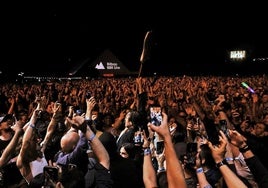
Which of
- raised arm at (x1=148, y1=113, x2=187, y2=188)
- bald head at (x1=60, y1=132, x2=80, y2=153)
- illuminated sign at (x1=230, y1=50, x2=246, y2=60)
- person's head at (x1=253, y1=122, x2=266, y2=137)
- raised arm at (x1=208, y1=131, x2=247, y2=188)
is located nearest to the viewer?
raised arm at (x1=148, y1=113, x2=187, y2=188)

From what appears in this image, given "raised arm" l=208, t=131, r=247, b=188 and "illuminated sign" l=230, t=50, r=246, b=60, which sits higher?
"illuminated sign" l=230, t=50, r=246, b=60

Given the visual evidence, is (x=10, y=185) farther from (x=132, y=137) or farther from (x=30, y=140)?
(x=132, y=137)

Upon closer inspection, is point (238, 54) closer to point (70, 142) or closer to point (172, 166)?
point (70, 142)

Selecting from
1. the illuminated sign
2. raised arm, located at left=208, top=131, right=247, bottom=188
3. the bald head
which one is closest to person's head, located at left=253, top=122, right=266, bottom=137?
raised arm, located at left=208, top=131, right=247, bottom=188

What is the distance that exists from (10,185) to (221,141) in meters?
2.34

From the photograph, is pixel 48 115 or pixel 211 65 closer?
pixel 48 115

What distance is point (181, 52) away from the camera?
66.1 metres

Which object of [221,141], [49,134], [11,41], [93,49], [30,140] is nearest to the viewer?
[221,141]

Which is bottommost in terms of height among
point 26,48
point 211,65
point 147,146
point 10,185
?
point 10,185

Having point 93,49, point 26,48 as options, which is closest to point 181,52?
point 93,49

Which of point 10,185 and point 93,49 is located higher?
point 93,49

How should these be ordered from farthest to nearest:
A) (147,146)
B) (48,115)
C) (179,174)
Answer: (48,115) → (147,146) → (179,174)

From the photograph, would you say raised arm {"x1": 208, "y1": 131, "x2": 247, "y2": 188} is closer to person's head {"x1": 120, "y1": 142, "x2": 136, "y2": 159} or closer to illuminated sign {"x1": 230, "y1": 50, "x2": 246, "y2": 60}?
person's head {"x1": 120, "y1": 142, "x2": 136, "y2": 159}

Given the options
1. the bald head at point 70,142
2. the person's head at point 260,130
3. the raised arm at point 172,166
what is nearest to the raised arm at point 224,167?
the raised arm at point 172,166
